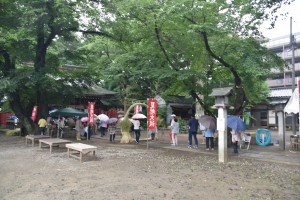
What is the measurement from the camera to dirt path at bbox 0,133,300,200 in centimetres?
629

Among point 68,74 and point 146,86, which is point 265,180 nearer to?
point 68,74

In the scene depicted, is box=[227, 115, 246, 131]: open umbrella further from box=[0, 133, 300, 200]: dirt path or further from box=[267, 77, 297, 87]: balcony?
box=[267, 77, 297, 87]: balcony

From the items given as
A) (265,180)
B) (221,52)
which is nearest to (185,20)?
(221,52)

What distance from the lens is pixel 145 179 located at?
7.68 m

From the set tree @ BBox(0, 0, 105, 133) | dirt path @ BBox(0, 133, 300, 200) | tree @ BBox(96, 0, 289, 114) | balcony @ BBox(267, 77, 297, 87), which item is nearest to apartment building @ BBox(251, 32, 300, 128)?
balcony @ BBox(267, 77, 297, 87)

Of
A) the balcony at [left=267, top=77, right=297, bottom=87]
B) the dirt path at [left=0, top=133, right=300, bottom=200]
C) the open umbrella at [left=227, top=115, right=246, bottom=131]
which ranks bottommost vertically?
the dirt path at [left=0, top=133, right=300, bottom=200]

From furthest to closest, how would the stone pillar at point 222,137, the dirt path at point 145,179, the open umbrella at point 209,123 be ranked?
the open umbrella at point 209,123
the stone pillar at point 222,137
the dirt path at point 145,179

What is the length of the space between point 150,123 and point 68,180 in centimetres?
790

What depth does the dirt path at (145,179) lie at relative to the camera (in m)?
6.29

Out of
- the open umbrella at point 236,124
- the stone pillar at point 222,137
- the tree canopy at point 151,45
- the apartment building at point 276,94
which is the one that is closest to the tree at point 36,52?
the tree canopy at point 151,45

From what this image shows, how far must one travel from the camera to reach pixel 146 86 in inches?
1097

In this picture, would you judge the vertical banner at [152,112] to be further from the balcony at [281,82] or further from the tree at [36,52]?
the balcony at [281,82]

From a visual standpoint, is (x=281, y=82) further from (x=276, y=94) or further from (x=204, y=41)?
(x=204, y=41)

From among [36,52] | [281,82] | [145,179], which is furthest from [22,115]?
[281,82]
